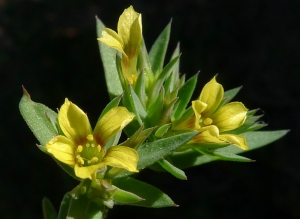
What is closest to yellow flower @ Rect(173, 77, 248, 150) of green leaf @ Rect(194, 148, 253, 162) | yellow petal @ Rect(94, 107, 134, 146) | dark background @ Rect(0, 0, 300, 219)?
green leaf @ Rect(194, 148, 253, 162)

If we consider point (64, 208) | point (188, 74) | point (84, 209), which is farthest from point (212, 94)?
point (188, 74)

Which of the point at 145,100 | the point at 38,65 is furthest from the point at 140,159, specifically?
the point at 38,65

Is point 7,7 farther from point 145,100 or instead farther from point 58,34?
point 145,100

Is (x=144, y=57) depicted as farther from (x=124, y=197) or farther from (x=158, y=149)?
(x=124, y=197)

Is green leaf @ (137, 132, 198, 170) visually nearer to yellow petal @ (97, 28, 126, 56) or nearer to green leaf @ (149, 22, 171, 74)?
yellow petal @ (97, 28, 126, 56)

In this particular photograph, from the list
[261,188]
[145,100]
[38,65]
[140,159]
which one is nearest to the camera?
[140,159]
